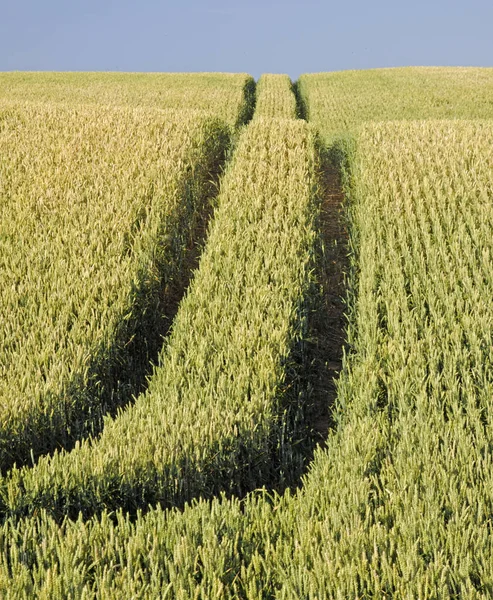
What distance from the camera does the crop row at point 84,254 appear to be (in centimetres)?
442

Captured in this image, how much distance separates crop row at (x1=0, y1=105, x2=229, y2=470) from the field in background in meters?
0.20

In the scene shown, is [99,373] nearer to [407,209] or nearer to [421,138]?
[407,209]

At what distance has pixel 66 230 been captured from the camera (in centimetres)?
673

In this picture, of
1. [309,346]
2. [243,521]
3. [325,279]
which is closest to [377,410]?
[243,521]

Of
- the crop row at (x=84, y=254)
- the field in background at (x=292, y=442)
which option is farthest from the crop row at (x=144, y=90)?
the field in background at (x=292, y=442)

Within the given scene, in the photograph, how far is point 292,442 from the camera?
435 cm

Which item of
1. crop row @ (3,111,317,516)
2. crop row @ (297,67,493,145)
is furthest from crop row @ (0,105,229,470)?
crop row @ (297,67,493,145)

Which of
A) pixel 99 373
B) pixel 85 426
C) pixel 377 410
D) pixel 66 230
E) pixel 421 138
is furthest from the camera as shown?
pixel 421 138

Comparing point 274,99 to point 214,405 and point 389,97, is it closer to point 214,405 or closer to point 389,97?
point 389,97

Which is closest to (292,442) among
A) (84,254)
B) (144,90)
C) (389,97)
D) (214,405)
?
(214,405)

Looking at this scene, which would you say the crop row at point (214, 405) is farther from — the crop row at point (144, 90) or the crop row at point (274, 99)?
the crop row at point (144, 90)

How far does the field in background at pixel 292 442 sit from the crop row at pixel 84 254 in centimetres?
20

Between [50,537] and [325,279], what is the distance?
4427 millimetres

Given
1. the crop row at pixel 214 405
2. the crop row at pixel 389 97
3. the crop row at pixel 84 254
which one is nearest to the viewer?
the crop row at pixel 214 405
